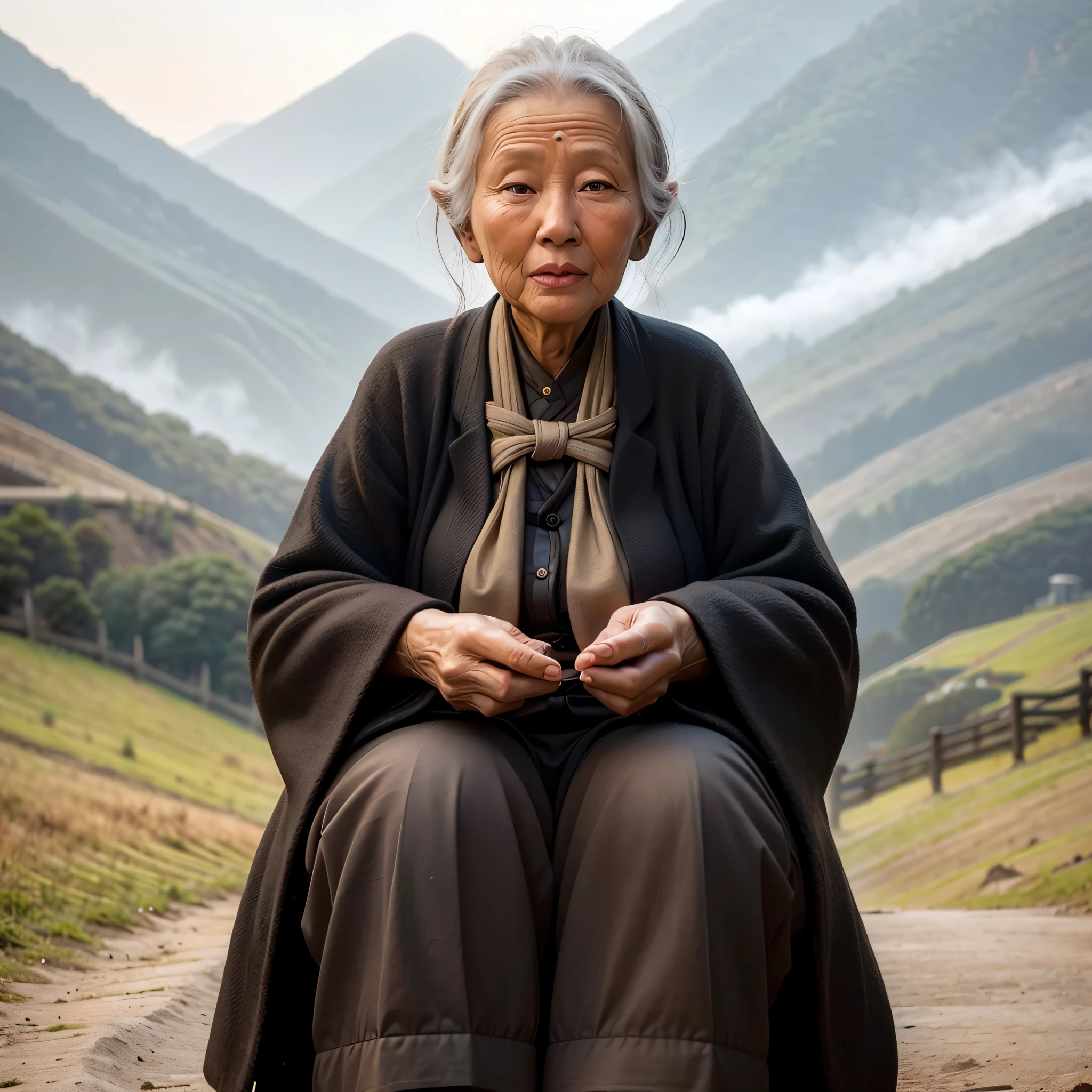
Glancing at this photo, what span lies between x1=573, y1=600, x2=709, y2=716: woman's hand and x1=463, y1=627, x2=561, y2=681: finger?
0.04 m

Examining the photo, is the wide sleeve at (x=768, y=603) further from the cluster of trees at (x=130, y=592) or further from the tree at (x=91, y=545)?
the tree at (x=91, y=545)

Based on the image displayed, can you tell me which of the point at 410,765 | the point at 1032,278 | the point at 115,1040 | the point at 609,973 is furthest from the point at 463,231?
the point at 1032,278

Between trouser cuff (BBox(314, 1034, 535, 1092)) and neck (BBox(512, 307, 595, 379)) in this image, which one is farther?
neck (BBox(512, 307, 595, 379))

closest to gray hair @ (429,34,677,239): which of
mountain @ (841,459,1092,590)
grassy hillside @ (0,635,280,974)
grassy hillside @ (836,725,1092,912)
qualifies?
grassy hillside @ (0,635,280,974)

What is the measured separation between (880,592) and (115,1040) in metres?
4.23

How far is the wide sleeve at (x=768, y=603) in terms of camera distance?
5.40 ft

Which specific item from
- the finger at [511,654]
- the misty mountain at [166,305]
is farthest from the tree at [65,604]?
the finger at [511,654]

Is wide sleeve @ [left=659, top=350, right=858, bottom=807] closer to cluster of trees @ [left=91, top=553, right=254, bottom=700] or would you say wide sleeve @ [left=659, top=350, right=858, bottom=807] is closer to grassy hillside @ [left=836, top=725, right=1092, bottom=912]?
grassy hillside @ [left=836, top=725, right=1092, bottom=912]

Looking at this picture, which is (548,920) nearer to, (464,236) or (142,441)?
(464,236)

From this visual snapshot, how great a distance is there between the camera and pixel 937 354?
5996mm

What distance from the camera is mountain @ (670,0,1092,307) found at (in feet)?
20.3

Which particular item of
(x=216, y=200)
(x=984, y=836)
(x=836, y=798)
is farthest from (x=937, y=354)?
(x=216, y=200)

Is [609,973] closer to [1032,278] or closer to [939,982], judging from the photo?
[939,982]

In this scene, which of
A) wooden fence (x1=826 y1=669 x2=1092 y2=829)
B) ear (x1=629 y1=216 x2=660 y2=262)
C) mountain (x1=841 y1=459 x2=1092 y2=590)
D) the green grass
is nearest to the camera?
ear (x1=629 y1=216 x2=660 y2=262)
